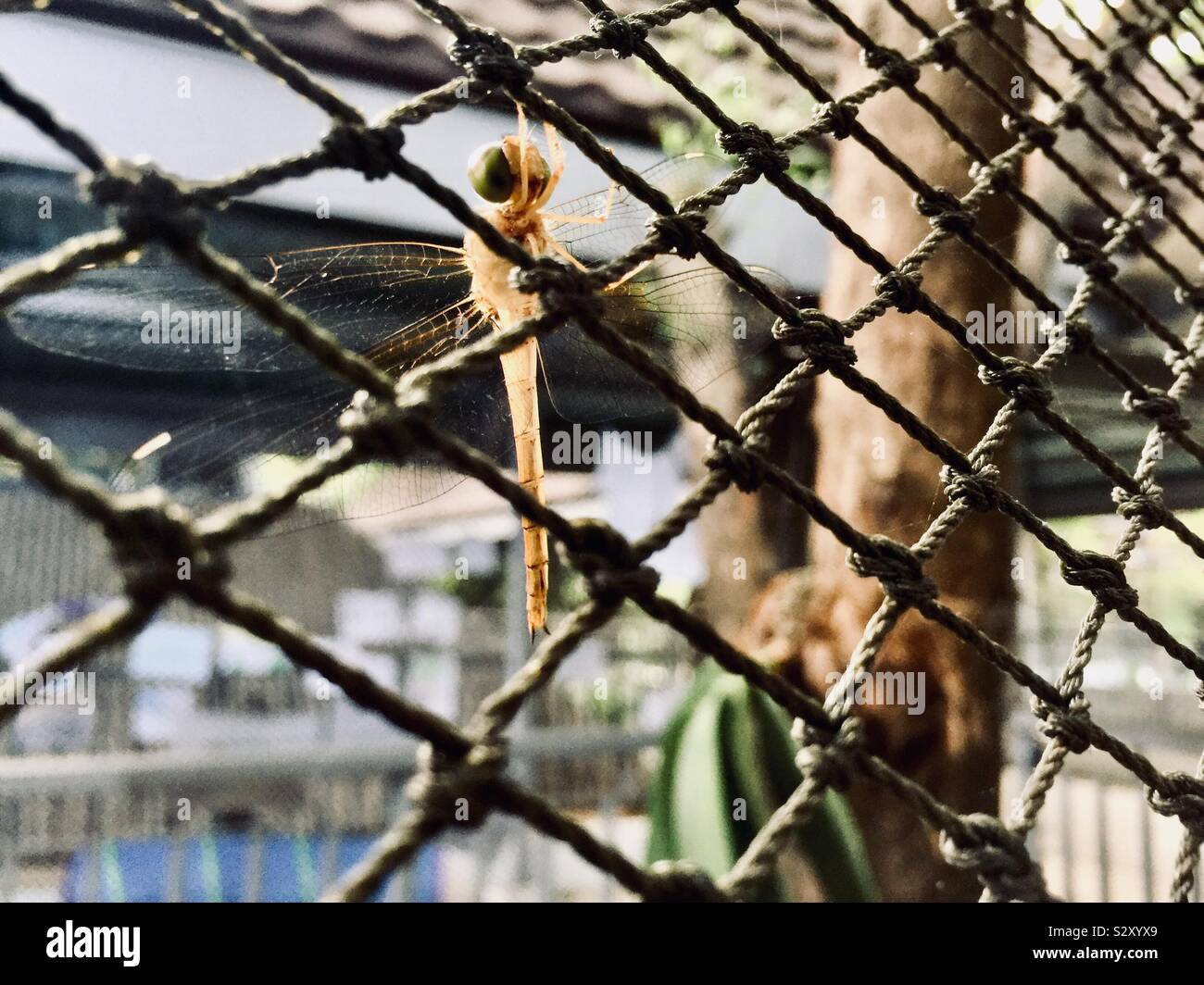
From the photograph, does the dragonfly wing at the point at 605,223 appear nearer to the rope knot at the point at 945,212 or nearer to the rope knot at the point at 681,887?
the rope knot at the point at 945,212

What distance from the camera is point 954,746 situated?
1.03 metres

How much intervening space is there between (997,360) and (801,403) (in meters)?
0.86

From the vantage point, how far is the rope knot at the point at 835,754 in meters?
0.43

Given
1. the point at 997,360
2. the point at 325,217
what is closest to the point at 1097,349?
the point at 997,360

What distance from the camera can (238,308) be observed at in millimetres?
685

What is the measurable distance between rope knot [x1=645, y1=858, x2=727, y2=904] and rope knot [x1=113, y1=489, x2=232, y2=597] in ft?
0.72

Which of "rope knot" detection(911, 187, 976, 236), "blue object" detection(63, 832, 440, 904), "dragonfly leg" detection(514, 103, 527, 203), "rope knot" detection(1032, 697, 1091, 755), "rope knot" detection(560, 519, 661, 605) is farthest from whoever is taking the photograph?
"blue object" detection(63, 832, 440, 904)

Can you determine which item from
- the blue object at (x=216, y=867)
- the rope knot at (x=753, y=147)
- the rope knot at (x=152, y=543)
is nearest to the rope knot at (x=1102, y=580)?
the rope knot at (x=753, y=147)

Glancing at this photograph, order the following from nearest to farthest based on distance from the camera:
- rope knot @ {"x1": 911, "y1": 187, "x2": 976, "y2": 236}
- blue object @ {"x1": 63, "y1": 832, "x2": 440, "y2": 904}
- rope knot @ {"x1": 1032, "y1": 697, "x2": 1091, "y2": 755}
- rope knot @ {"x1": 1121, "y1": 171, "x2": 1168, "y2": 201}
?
1. rope knot @ {"x1": 1032, "y1": 697, "x2": 1091, "y2": 755}
2. rope knot @ {"x1": 911, "y1": 187, "x2": 976, "y2": 236}
3. rope knot @ {"x1": 1121, "y1": 171, "x2": 1168, "y2": 201}
4. blue object @ {"x1": 63, "y1": 832, "x2": 440, "y2": 904}

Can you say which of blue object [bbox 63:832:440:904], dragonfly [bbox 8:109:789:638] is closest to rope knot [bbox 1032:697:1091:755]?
dragonfly [bbox 8:109:789:638]

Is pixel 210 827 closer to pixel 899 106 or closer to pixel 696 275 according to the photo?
pixel 696 275

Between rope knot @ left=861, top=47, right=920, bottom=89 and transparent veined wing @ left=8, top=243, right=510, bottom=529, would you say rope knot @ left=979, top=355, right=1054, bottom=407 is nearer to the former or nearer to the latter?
rope knot @ left=861, top=47, right=920, bottom=89

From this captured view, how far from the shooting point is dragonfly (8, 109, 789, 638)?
2.23 ft

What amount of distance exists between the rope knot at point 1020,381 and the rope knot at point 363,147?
0.41 metres
